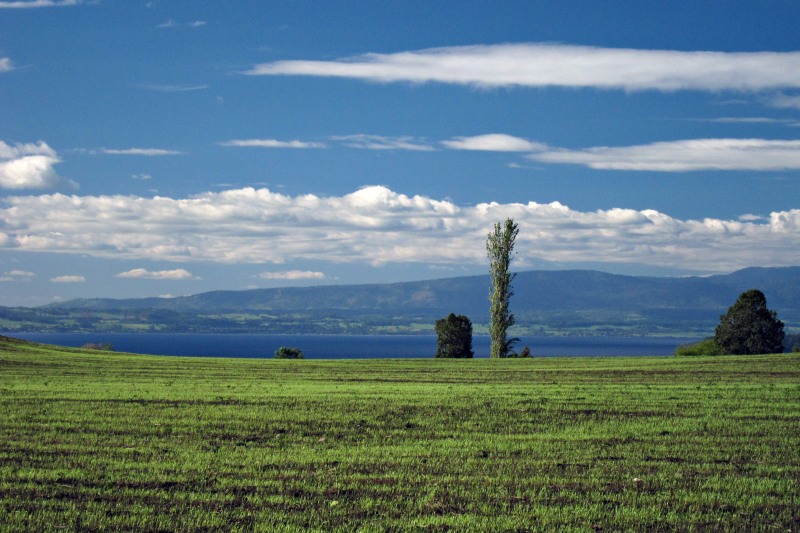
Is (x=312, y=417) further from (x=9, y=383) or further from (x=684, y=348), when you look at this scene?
(x=684, y=348)

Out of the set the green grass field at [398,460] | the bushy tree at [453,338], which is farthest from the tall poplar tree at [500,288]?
the green grass field at [398,460]

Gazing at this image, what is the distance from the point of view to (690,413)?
25891 mm

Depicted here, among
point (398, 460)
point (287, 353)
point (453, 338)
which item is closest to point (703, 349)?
point (453, 338)

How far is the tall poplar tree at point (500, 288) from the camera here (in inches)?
3674

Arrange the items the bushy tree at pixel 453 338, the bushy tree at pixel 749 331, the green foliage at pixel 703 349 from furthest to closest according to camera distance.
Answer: the bushy tree at pixel 453 338
the green foliage at pixel 703 349
the bushy tree at pixel 749 331

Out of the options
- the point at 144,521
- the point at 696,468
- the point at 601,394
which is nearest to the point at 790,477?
the point at 696,468

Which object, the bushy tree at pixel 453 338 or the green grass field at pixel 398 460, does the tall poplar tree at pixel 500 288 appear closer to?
the bushy tree at pixel 453 338

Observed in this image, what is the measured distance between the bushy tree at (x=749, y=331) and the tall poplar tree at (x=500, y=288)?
22631 mm

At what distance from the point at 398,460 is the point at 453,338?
98.4m

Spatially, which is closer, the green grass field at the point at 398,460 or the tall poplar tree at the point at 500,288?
the green grass field at the point at 398,460

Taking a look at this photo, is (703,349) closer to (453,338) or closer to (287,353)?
(453,338)

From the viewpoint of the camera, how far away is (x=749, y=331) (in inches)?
3511

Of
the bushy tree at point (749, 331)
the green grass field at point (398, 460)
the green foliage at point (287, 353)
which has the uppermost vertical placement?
the bushy tree at point (749, 331)

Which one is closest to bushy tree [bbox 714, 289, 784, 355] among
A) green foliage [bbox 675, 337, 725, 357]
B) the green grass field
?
green foliage [bbox 675, 337, 725, 357]
